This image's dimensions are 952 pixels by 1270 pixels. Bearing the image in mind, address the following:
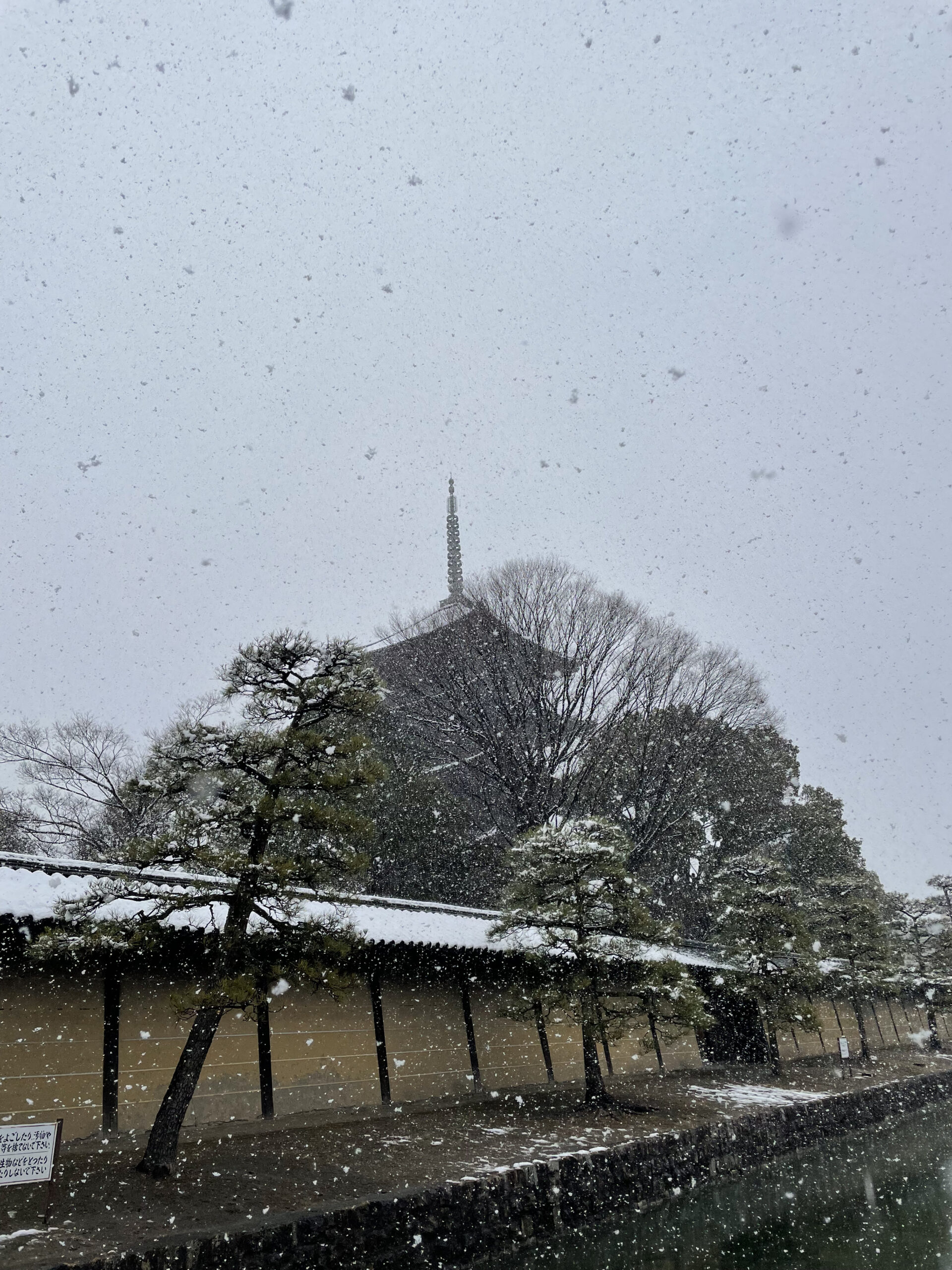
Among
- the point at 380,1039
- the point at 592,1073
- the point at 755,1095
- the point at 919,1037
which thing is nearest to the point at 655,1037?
the point at 592,1073

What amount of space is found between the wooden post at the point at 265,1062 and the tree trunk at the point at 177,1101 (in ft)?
6.06

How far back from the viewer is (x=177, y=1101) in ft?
25.6

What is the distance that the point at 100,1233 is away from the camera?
625cm

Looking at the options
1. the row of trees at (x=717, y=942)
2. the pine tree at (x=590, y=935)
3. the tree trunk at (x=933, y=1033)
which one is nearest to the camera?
the pine tree at (x=590, y=935)

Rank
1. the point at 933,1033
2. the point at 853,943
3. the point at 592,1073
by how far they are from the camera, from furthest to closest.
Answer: the point at 933,1033, the point at 853,943, the point at 592,1073

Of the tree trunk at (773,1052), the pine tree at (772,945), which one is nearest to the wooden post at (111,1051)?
the pine tree at (772,945)

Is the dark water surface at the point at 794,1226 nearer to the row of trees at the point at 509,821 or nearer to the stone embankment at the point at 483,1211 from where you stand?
the stone embankment at the point at 483,1211

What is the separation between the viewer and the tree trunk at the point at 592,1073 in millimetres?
12148

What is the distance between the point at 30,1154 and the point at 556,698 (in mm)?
14428

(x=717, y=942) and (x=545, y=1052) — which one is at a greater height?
(x=717, y=942)

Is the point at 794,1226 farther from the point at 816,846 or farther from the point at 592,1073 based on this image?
the point at 816,846

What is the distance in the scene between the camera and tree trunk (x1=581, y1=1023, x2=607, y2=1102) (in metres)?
12.1

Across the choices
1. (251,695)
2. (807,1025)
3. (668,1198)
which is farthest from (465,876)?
(251,695)

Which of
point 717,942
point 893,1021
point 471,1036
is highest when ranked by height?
point 717,942
